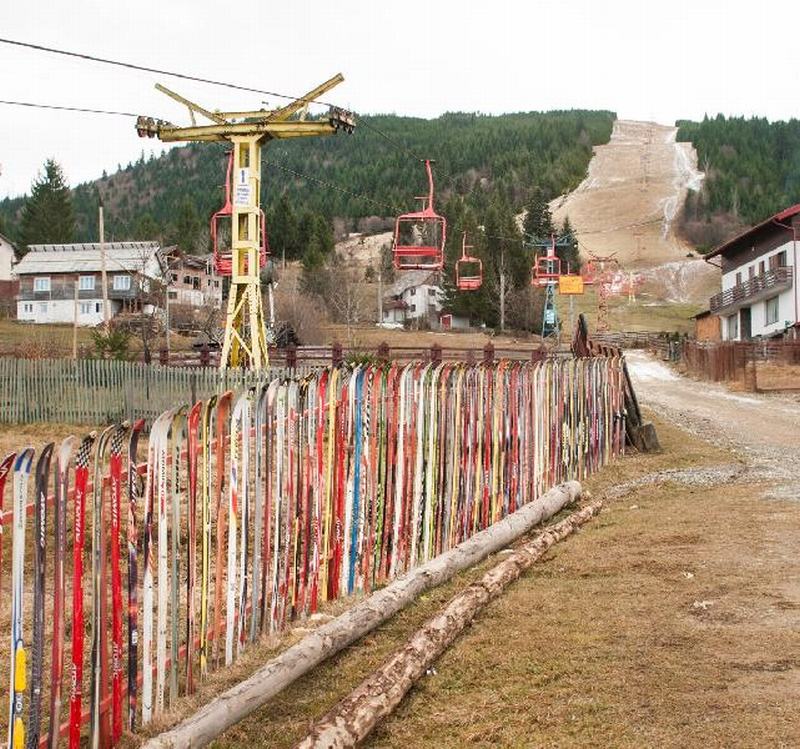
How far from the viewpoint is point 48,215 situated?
91750mm

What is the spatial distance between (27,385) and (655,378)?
2536 cm

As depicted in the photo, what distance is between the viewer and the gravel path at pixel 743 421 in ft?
36.7

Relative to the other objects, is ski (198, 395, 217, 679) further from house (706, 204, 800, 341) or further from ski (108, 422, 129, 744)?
house (706, 204, 800, 341)

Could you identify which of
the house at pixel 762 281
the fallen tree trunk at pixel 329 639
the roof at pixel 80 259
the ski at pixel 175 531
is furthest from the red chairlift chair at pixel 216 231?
the roof at pixel 80 259

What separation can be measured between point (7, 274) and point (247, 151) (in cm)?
7181

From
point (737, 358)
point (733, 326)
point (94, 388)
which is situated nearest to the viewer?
point (94, 388)

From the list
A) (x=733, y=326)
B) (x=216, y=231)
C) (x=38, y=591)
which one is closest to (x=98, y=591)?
(x=38, y=591)

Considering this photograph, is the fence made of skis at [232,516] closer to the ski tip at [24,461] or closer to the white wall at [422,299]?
the ski tip at [24,461]

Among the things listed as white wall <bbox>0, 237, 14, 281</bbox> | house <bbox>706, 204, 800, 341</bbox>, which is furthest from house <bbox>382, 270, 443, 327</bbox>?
house <bbox>706, 204, 800, 341</bbox>

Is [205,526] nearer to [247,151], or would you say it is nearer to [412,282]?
[247,151]

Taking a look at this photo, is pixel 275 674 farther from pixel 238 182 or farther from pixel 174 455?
pixel 238 182

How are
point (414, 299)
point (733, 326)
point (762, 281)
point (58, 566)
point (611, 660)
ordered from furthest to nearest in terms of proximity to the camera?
point (414, 299), point (733, 326), point (762, 281), point (611, 660), point (58, 566)

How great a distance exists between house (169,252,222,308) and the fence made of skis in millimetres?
65620

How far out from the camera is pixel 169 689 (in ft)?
14.4
